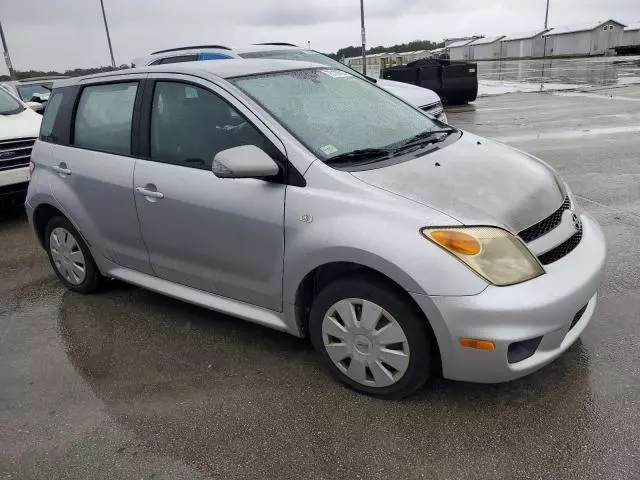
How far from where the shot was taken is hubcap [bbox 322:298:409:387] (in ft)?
9.03

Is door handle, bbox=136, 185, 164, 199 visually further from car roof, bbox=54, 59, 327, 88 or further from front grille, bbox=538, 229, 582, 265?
front grille, bbox=538, 229, 582, 265

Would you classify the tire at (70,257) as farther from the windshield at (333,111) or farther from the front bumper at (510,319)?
the front bumper at (510,319)

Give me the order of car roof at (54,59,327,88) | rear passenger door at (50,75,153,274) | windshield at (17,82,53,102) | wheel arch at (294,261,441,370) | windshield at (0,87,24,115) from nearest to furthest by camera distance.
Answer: wheel arch at (294,261,441,370)
car roof at (54,59,327,88)
rear passenger door at (50,75,153,274)
windshield at (0,87,24,115)
windshield at (17,82,53,102)

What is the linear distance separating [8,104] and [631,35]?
169 ft

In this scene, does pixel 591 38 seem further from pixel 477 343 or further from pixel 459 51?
pixel 477 343

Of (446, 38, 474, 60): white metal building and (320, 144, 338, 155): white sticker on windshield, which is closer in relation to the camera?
(320, 144, 338, 155): white sticker on windshield

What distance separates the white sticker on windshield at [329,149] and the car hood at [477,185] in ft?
0.78

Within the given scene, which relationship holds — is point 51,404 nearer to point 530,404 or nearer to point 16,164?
point 530,404

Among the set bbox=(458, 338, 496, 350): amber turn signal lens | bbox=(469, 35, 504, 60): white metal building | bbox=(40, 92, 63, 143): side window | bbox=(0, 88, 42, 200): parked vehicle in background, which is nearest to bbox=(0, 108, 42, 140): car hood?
bbox=(0, 88, 42, 200): parked vehicle in background

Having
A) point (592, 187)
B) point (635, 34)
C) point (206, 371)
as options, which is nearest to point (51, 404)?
point (206, 371)

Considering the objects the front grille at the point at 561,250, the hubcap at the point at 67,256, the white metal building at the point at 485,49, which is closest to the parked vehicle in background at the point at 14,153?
the hubcap at the point at 67,256

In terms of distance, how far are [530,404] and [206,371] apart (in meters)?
1.78

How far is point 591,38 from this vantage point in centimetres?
4591

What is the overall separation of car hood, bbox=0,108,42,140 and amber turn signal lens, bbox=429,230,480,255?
615 cm
